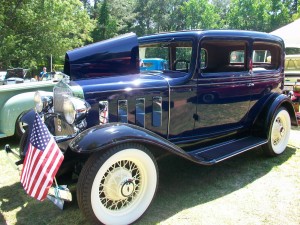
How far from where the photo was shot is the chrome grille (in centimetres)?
295

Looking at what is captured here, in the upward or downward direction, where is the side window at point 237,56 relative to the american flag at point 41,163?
upward

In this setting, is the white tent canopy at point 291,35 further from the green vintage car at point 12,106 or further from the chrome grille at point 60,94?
the chrome grille at point 60,94

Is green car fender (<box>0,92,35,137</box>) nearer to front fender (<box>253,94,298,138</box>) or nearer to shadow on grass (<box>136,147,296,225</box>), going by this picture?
shadow on grass (<box>136,147,296,225</box>)

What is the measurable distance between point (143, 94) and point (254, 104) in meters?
1.91

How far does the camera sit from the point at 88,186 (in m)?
2.42

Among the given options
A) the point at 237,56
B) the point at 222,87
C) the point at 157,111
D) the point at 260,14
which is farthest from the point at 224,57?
the point at 260,14

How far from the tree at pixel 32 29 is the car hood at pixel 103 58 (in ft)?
43.2

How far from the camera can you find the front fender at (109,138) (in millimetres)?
2434

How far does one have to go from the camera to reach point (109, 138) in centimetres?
250

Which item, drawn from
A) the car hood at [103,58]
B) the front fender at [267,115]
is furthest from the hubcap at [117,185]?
the front fender at [267,115]

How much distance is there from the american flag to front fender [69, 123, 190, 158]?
0.16m

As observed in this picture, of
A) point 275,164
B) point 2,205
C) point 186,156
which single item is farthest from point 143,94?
point 275,164

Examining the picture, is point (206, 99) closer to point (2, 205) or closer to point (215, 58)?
point (215, 58)

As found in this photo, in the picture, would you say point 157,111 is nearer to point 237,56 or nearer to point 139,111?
point 139,111
